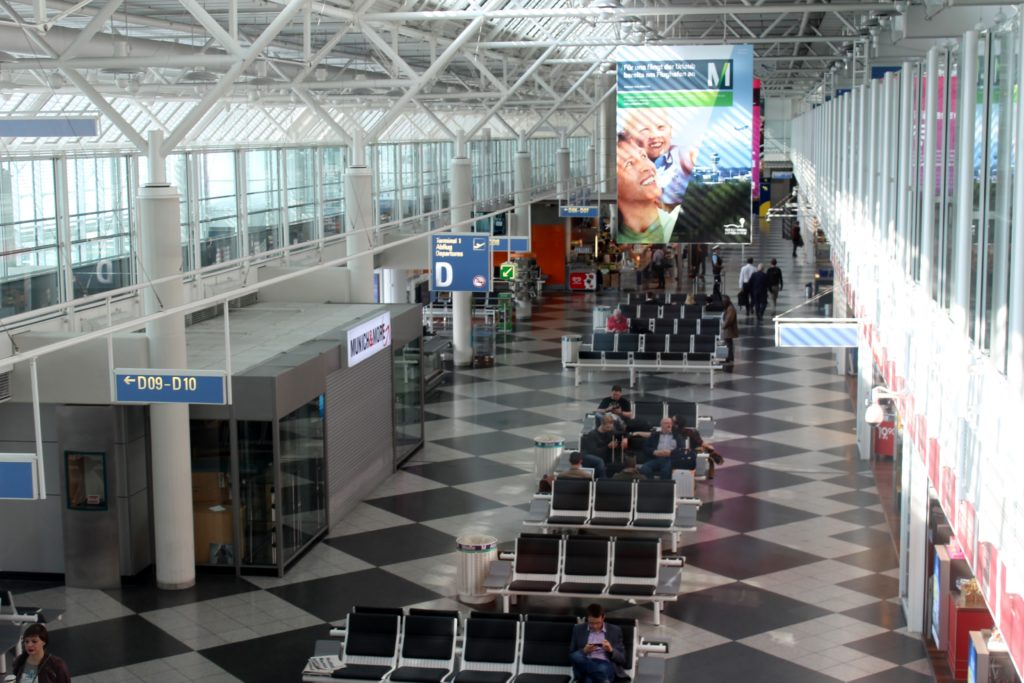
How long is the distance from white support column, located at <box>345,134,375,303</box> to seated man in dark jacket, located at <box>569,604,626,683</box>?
1105cm

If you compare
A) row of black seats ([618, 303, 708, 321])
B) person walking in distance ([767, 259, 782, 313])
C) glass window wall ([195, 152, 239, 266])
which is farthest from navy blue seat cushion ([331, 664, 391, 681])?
person walking in distance ([767, 259, 782, 313])

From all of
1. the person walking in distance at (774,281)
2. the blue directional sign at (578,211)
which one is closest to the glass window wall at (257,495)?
the blue directional sign at (578,211)

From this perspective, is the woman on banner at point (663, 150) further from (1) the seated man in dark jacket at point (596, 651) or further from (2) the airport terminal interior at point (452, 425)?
(1) the seated man in dark jacket at point (596, 651)

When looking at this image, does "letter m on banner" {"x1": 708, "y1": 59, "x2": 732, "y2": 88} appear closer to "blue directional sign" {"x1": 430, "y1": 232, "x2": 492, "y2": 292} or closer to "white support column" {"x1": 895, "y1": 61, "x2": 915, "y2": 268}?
"white support column" {"x1": 895, "y1": 61, "x2": 915, "y2": 268}

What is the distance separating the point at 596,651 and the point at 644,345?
1706 cm

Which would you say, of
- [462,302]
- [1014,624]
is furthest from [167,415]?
[462,302]

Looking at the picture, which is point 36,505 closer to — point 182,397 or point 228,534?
point 228,534

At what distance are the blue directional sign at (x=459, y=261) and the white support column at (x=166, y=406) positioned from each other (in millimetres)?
6993

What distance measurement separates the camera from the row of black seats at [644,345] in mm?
27719

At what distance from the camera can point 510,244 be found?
24609 mm

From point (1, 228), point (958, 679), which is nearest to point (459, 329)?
point (1, 228)

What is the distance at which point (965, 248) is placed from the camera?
9406 millimetres

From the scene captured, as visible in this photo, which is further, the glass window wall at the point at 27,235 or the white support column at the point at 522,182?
the white support column at the point at 522,182

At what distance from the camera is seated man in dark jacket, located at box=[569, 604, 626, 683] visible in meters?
11.4
